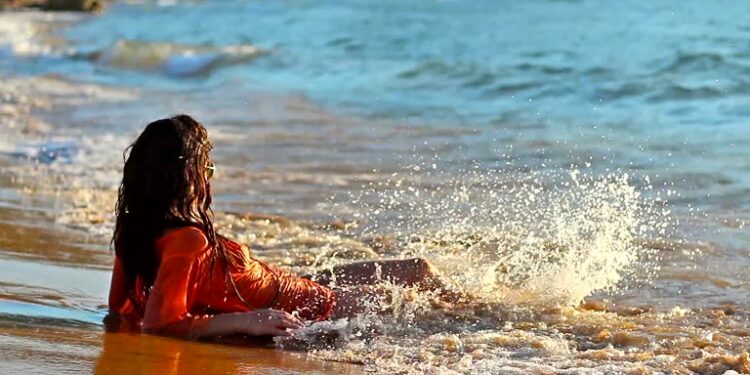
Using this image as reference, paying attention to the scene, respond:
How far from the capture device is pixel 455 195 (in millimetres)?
7836

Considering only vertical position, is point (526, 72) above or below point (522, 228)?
above

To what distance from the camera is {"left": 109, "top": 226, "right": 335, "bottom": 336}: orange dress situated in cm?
443

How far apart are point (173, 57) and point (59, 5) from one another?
82.8 ft

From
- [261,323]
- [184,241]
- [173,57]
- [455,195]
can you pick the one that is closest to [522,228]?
[455,195]

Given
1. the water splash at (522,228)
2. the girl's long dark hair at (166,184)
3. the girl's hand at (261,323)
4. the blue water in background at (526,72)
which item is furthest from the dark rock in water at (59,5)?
the girl's hand at (261,323)

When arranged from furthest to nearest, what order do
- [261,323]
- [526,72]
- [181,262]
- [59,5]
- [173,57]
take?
[59,5], [173,57], [526,72], [261,323], [181,262]

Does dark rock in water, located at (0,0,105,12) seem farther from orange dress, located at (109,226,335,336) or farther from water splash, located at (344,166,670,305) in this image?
orange dress, located at (109,226,335,336)

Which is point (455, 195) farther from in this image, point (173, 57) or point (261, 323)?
point (173, 57)

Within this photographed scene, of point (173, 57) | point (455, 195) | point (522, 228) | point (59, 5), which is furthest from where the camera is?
point (59, 5)

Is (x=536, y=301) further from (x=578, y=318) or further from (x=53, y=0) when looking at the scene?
(x=53, y=0)

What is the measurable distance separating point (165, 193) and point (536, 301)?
1771mm

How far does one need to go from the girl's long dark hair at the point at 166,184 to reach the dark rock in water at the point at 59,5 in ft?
141

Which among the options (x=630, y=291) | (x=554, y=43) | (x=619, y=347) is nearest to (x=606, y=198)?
(x=630, y=291)

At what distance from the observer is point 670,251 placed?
21.5ft
